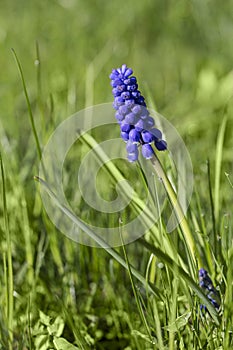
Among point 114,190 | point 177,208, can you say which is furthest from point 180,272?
point 114,190

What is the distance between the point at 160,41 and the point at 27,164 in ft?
5.95

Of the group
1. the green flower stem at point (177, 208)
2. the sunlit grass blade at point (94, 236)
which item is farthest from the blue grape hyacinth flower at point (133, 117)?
the sunlit grass blade at point (94, 236)

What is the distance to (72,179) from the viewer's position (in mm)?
1774

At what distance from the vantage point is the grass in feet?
3.52

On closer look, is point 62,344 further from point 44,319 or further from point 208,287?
point 208,287

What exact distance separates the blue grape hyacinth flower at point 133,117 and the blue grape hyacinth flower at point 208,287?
0.25 metres

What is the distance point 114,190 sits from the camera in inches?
Answer: 67.3

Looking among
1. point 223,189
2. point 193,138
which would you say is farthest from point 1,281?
point 193,138

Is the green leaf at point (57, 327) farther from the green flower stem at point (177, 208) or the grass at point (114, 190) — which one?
the green flower stem at point (177, 208)

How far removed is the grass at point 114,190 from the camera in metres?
1.07

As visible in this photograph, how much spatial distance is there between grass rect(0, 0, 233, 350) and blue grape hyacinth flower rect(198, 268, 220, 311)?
0.7 inches

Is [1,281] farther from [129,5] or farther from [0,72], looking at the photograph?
[129,5]

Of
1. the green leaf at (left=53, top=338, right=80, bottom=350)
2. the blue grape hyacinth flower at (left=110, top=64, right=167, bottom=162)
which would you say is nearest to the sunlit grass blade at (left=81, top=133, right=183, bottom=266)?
the blue grape hyacinth flower at (left=110, top=64, right=167, bottom=162)

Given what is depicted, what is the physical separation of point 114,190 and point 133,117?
711mm
